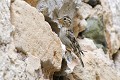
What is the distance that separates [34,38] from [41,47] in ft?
0.56

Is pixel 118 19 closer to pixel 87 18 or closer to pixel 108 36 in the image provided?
pixel 108 36

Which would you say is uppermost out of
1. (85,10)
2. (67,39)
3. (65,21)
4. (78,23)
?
(65,21)

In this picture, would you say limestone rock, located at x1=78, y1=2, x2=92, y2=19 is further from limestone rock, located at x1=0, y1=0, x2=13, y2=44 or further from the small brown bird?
limestone rock, located at x1=0, y1=0, x2=13, y2=44

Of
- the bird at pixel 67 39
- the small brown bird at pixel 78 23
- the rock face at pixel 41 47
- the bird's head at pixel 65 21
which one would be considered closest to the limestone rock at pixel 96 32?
the rock face at pixel 41 47

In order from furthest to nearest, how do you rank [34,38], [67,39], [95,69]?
1. [95,69]
2. [67,39]
3. [34,38]

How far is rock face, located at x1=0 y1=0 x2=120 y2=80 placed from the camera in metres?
3.42

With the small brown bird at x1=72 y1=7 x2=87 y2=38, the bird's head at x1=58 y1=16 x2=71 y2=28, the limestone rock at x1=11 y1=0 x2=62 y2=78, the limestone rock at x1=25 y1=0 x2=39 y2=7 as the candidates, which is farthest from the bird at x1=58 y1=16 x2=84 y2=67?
the limestone rock at x1=11 y1=0 x2=62 y2=78

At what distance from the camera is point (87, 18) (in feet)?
26.1

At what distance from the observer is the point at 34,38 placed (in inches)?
155

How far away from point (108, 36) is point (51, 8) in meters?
3.43

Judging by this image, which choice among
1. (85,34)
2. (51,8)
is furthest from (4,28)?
(85,34)

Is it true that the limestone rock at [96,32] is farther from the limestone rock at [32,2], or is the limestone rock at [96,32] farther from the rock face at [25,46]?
the rock face at [25,46]

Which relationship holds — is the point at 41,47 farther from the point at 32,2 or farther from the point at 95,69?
the point at 95,69

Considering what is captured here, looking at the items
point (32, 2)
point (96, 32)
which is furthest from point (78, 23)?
point (32, 2)
